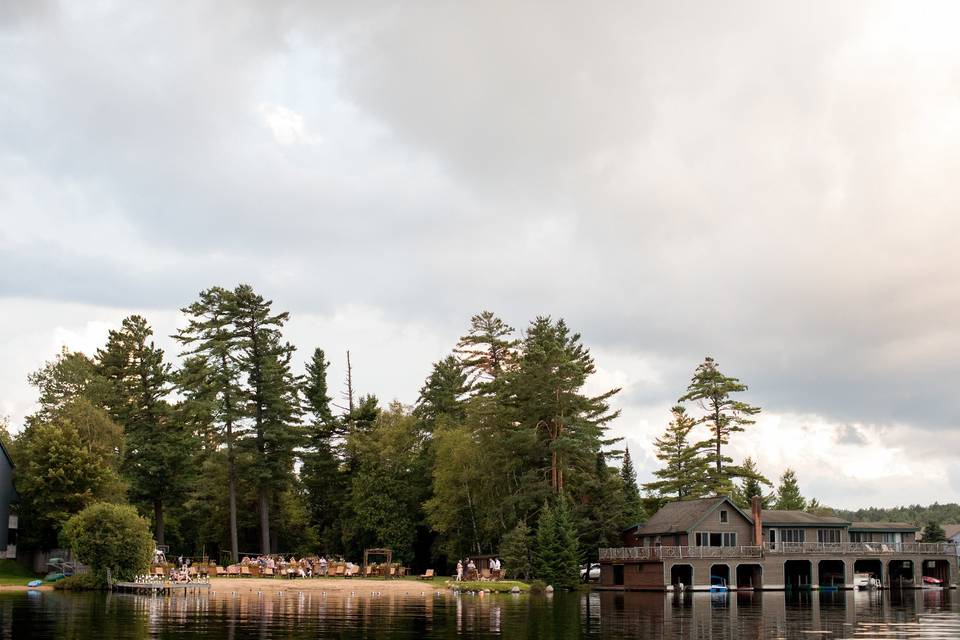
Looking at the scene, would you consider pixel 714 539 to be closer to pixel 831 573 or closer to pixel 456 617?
pixel 831 573

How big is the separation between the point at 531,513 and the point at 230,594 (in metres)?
26.1

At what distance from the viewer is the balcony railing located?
228 feet

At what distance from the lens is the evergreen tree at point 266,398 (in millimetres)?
79562

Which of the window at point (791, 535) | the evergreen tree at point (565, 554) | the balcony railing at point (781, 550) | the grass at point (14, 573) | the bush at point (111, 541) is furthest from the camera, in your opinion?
the window at point (791, 535)

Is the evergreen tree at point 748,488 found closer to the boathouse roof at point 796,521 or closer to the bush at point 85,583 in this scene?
the boathouse roof at point 796,521

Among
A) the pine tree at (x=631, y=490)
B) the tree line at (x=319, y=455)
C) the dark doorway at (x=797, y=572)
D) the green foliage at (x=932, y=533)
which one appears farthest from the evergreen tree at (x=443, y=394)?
the green foliage at (x=932, y=533)

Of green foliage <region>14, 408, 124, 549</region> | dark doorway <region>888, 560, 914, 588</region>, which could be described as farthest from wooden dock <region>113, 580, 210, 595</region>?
dark doorway <region>888, 560, 914, 588</region>

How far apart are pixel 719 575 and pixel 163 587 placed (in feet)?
140

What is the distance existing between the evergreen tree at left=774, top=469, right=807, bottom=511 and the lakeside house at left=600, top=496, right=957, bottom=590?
3562 centimetres

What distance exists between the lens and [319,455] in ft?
309

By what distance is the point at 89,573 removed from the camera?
58.0 meters

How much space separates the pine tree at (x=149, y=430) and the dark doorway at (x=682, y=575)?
41.0 m

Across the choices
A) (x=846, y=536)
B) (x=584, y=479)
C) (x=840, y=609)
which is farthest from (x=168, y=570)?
(x=846, y=536)

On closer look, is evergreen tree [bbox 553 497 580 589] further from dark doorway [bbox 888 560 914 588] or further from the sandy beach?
dark doorway [bbox 888 560 914 588]
